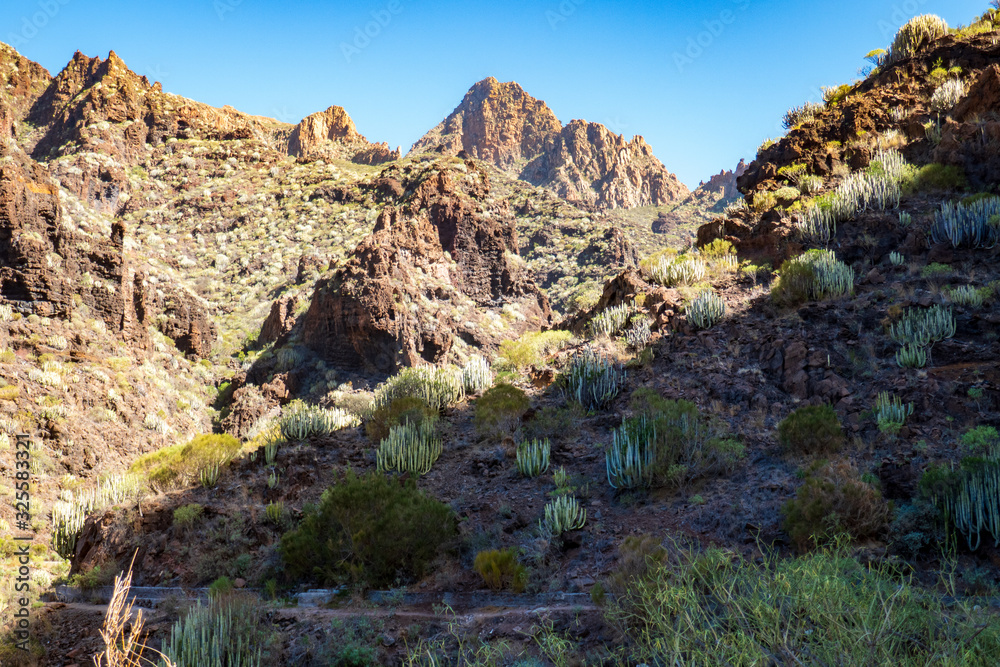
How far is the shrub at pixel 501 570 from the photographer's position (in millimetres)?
5848

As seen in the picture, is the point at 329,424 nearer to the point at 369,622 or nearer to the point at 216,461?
the point at 216,461

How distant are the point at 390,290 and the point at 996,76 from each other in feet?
62.8

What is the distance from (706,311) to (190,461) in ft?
34.9

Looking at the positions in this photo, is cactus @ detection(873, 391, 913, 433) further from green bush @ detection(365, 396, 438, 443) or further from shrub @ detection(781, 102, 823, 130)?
shrub @ detection(781, 102, 823, 130)

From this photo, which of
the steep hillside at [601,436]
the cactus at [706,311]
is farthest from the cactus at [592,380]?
the cactus at [706,311]

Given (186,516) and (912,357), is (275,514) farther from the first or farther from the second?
(912,357)

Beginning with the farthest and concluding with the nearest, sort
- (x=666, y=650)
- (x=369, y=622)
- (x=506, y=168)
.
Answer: (x=506, y=168)
(x=369, y=622)
(x=666, y=650)

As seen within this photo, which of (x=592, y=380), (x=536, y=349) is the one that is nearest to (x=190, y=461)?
(x=592, y=380)

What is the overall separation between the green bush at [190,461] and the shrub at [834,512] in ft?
30.9

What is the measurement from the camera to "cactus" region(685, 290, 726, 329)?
11.2m

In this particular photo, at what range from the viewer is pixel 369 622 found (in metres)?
5.30

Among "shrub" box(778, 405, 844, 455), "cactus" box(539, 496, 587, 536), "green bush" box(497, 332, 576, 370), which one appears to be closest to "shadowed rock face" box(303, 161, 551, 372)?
"green bush" box(497, 332, 576, 370)

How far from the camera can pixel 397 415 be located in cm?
1059

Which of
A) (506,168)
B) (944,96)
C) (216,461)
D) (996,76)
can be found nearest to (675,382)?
(216,461)
